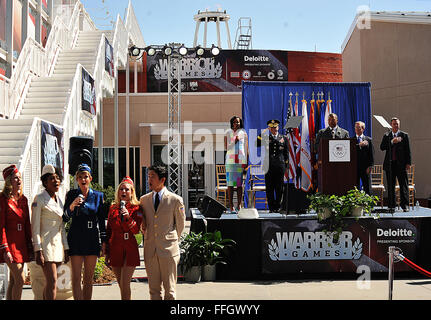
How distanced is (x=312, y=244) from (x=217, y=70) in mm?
17630

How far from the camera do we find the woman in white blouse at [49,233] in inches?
211

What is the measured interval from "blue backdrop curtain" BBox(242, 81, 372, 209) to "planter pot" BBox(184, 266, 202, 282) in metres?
6.13

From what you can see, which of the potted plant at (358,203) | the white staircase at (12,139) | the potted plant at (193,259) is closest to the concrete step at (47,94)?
the white staircase at (12,139)

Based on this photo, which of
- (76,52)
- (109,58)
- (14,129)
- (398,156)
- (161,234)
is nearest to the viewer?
(161,234)

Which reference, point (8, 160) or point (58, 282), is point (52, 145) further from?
point (58, 282)

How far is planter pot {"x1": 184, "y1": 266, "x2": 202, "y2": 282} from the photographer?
8180mm

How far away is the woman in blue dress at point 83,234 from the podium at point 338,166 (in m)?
4.69

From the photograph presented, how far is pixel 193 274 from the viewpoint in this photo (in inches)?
322

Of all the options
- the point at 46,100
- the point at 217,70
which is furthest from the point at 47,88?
the point at 217,70

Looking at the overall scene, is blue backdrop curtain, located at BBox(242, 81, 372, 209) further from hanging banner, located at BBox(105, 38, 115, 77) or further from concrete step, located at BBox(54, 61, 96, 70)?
hanging banner, located at BBox(105, 38, 115, 77)

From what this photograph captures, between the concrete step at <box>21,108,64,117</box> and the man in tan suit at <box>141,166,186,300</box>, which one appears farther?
the concrete step at <box>21,108,64,117</box>

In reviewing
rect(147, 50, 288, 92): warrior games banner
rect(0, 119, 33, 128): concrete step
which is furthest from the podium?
rect(147, 50, 288, 92): warrior games banner

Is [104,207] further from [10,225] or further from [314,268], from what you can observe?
[314,268]
